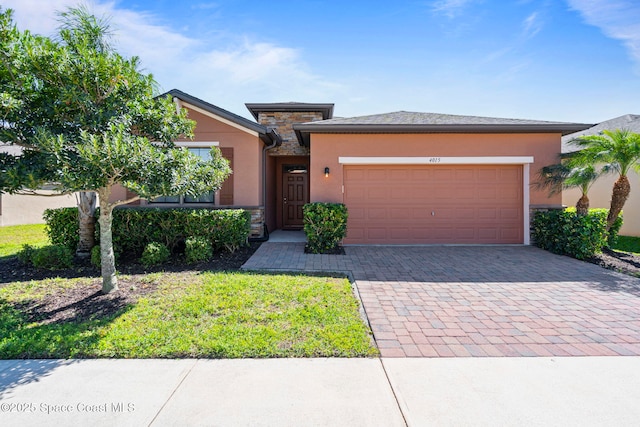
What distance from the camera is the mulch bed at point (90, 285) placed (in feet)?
13.4

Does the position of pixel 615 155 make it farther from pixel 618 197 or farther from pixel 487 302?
pixel 487 302

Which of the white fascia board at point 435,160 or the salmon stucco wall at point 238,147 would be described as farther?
the salmon stucco wall at point 238,147

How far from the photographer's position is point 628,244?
9305mm

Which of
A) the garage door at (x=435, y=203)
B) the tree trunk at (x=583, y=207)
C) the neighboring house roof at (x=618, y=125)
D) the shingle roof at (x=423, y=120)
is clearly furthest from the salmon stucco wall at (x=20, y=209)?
the neighboring house roof at (x=618, y=125)

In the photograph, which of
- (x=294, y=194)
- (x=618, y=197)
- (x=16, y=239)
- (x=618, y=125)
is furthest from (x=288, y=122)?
(x=618, y=125)

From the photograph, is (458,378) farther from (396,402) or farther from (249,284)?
(249,284)

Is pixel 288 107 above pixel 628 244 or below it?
above

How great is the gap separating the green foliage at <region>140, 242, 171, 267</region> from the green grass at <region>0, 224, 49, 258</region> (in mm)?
3216

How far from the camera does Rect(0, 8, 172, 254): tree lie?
3896 mm

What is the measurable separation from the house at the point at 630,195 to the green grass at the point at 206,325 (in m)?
9.96

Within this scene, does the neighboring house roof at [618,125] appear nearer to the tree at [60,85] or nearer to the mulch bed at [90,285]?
the mulch bed at [90,285]

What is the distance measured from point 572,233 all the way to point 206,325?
8.23 m

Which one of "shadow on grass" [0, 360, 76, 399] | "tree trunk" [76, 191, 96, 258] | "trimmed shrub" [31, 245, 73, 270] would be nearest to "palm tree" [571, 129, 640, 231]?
"shadow on grass" [0, 360, 76, 399]

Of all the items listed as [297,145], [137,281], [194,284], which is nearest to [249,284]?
[194,284]
